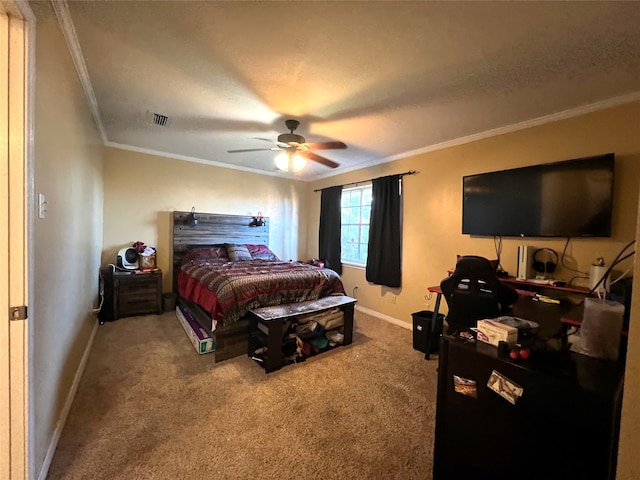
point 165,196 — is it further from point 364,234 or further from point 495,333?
point 495,333

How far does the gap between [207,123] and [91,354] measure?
263 cm

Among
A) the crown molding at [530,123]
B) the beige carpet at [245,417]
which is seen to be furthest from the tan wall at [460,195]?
the beige carpet at [245,417]

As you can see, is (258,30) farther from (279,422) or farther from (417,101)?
(279,422)

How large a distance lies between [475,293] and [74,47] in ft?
10.7

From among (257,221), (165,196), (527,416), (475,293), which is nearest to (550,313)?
(475,293)

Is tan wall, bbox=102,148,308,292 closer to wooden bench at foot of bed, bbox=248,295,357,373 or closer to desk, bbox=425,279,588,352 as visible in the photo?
Answer: wooden bench at foot of bed, bbox=248,295,357,373

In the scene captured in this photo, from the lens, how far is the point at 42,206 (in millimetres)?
1345

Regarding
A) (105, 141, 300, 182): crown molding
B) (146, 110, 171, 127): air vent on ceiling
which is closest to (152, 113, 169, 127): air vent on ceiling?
(146, 110, 171, 127): air vent on ceiling

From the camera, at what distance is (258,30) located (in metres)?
1.61

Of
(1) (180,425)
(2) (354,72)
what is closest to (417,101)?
(2) (354,72)

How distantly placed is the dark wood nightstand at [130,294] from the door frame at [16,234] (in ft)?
9.04

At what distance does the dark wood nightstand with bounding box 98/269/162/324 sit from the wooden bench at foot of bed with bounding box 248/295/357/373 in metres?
1.99

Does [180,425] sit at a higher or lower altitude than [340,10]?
lower

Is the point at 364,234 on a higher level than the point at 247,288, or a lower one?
higher
